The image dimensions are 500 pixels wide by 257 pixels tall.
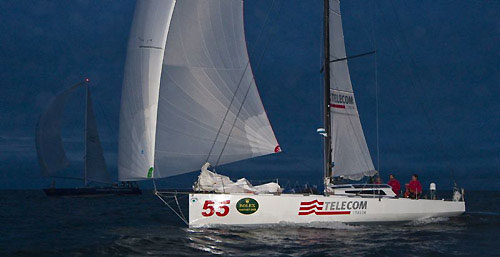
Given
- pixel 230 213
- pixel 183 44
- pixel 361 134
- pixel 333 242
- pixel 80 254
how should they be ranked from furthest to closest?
pixel 361 134 → pixel 183 44 → pixel 230 213 → pixel 333 242 → pixel 80 254

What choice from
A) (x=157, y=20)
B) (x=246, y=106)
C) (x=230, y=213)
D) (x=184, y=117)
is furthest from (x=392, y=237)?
Result: (x=157, y=20)

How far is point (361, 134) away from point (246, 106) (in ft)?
21.9

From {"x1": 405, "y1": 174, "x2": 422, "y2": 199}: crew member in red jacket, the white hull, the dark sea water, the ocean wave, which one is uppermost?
{"x1": 405, "y1": 174, "x2": 422, "y2": 199}: crew member in red jacket

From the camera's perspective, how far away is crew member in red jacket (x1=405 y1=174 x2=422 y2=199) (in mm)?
22125

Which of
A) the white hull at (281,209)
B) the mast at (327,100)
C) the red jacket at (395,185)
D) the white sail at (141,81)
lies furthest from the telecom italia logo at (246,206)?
the red jacket at (395,185)

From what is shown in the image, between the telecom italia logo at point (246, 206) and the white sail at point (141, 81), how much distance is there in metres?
4.23

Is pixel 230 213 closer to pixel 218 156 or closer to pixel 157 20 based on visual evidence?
pixel 218 156

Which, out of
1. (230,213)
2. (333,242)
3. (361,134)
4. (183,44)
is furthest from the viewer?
(361,134)

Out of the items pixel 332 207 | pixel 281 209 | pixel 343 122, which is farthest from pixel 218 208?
pixel 343 122

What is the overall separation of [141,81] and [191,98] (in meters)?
2.24

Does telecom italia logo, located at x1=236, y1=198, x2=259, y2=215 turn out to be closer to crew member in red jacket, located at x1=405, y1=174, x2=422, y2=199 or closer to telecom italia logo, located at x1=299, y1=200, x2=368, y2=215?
telecom italia logo, located at x1=299, y1=200, x2=368, y2=215

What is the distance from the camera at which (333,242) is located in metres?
17.0

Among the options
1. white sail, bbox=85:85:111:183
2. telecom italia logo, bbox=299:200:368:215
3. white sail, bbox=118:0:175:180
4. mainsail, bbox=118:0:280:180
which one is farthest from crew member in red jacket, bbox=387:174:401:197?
white sail, bbox=85:85:111:183

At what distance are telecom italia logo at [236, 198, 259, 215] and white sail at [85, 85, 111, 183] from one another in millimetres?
43205
